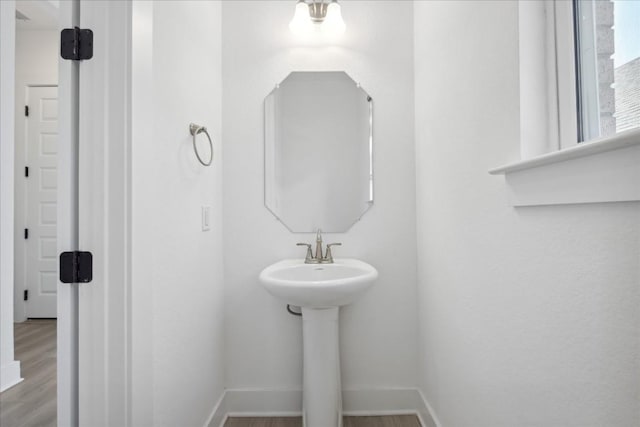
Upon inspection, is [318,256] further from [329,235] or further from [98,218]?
[98,218]

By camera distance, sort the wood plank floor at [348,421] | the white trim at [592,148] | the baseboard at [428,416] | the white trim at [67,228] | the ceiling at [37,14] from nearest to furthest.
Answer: the white trim at [592,148], the white trim at [67,228], the baseboard at [428,416], the wood plank floor at [348,421], the ceiling at [37,14]

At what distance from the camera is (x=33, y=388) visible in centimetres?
210

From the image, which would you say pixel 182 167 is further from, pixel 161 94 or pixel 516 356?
pixel 516 356

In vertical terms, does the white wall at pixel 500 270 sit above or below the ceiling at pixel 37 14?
below

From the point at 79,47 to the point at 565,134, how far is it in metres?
1.30

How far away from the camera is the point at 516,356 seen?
2.90ft

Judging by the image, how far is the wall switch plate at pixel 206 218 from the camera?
1.58m

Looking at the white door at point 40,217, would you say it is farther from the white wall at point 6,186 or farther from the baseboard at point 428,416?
the baseboard at point 428,416

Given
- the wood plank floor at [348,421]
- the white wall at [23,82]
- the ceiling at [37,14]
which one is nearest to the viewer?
the wood plank floor at [348,421]

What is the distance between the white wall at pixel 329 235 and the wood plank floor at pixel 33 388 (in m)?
0.98

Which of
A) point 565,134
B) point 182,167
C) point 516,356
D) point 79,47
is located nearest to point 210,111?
point 182,167

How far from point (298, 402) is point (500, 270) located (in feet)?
4.48

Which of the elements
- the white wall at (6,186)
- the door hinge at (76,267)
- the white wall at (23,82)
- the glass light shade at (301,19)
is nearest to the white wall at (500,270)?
the glass light shade at (301,19)

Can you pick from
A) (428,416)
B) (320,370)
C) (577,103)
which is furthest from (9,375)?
(577,103)
